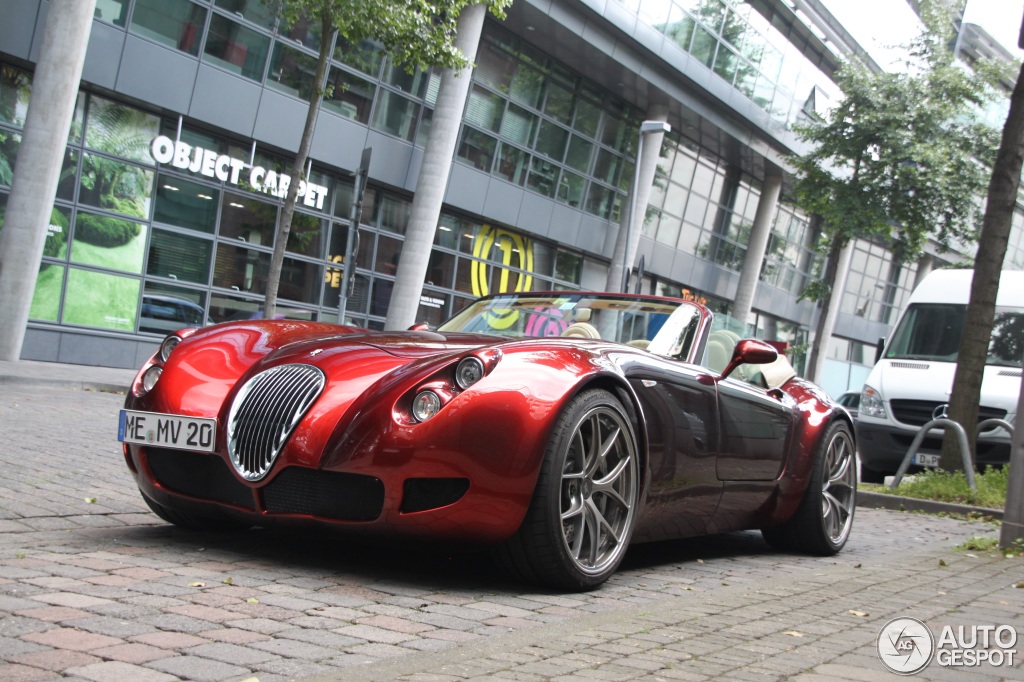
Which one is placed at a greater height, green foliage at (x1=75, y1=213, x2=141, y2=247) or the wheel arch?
green foliage at (x1=75, y1=213, x2=141, y2=247)

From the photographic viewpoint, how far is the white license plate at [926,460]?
11492 mm

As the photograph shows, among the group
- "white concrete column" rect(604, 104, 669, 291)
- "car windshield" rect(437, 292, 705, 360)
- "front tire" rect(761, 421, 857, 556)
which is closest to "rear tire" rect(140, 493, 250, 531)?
"car windshield" rect(437, 292, 705, 360)

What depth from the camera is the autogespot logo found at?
3.38m

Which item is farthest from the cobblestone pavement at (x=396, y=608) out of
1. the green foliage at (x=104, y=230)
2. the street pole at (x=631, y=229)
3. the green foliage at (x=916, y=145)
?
the green foliage at (x=916, y=145)

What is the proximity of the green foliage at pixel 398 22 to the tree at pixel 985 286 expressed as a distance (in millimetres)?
8455

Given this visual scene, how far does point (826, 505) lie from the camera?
20.8ft

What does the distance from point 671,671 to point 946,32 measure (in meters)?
28.4

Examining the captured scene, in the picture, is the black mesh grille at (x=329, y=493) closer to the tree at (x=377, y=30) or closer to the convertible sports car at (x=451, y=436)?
the convertible sports car at (x=451, y=436)

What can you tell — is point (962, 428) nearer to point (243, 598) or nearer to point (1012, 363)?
point (1012, 363)

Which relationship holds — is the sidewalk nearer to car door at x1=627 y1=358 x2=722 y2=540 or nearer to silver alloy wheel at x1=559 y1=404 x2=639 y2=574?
car door at x1=627 y1=358 x2=722 y2=540

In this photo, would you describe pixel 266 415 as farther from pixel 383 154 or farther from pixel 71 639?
pixel 383 154

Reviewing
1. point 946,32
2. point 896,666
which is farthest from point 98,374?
point 946,32

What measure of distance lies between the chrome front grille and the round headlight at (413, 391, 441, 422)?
1.27ft

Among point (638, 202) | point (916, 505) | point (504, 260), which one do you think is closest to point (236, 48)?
point (504, 260)
